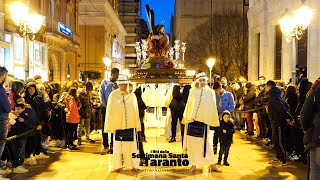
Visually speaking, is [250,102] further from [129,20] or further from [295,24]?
[129,20]

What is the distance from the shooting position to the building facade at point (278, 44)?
61.8 ft

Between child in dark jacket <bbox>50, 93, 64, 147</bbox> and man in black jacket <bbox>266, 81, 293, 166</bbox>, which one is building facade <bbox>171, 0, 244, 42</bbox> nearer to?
child in dark jacket <bbox>50, 93, 64, 147</bbox>

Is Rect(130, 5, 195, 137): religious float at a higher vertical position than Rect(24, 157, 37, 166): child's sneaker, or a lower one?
higher

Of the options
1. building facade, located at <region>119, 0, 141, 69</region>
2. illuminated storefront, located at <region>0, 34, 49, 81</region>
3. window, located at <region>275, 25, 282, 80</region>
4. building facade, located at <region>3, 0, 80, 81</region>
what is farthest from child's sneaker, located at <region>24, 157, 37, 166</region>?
building facade, located at <region>119, 0, 141, 69</region>

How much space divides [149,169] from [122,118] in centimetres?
134

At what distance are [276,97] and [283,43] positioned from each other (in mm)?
15279

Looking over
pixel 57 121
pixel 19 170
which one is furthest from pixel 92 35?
pixel 19 170

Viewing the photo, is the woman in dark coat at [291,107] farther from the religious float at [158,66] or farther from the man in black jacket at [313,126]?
the man in black jacket at [313,126]

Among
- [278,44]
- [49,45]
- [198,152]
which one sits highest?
[49,45]

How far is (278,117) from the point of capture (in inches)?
393

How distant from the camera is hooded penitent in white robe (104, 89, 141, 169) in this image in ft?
29.6

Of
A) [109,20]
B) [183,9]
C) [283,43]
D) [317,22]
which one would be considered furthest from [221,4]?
[317,22]

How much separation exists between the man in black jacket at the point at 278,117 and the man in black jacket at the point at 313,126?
386cm

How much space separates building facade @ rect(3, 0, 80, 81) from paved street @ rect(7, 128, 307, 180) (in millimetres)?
10718
